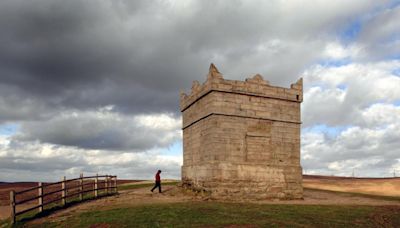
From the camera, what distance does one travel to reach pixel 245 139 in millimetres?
20562

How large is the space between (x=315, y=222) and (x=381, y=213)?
15.0ft

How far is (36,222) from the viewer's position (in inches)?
595

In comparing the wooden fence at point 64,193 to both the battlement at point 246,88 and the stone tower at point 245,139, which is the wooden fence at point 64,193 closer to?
the stone tower at point 245,139

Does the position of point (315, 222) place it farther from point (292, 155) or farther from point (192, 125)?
point (192, 125)

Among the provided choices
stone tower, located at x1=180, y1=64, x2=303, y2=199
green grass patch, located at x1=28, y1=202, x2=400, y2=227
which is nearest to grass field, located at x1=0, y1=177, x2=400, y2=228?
green grass patch, located at x1=28, y1=202, x2=400, y2=227

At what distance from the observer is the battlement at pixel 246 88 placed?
20.2m

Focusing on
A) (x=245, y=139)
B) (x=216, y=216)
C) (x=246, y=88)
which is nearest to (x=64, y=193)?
(x=216, y=216)

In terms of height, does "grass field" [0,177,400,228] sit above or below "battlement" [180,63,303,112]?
below

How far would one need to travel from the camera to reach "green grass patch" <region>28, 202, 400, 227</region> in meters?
13.4

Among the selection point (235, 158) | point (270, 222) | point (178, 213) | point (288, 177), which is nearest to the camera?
point (270, 222)

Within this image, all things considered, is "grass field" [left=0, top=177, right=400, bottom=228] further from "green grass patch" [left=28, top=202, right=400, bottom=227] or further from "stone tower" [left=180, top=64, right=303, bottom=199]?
"stone tower" [left=180, top=64, right=303, bottom=199]

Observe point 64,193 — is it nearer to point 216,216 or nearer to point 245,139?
point 216,216

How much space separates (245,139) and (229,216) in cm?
693

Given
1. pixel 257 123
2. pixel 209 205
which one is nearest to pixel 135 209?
pixel 209 205
